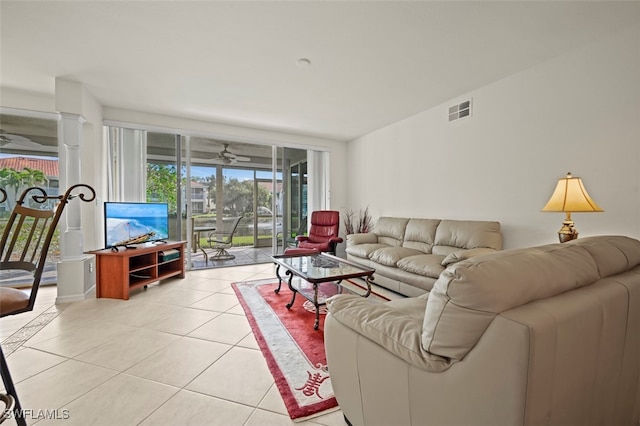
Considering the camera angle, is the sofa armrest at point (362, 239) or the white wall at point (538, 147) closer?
the white wall at point (538, 147)

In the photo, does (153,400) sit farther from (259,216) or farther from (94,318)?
(259,216)

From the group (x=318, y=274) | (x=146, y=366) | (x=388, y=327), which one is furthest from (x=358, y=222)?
(x=388, y=327)

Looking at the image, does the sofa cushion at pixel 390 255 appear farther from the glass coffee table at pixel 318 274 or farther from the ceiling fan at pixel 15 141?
the ceiling fan at pixel 15 141

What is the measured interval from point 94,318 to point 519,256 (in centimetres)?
343

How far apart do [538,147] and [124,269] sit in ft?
15.4

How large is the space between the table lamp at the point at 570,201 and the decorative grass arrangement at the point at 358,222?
10.4 feet

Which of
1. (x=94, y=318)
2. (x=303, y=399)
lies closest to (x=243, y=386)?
(x=303, y=399)

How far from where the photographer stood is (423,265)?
2984 mm

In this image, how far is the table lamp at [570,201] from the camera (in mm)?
2180

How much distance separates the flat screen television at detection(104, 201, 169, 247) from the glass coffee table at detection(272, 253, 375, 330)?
6.06 ft

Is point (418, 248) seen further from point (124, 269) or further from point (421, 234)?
point (124, 269)

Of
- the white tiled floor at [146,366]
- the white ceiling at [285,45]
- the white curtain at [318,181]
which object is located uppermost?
the white ceiling at [285,45]

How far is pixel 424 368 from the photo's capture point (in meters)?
0.95

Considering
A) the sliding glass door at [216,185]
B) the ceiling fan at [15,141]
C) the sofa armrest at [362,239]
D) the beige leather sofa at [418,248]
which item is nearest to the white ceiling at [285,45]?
the ceiling fan at [15,141]
